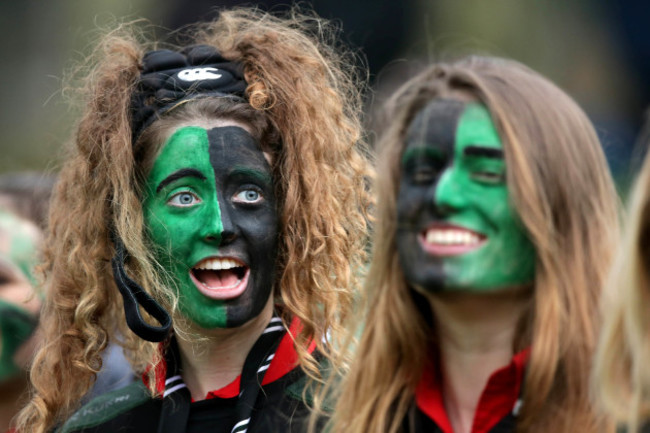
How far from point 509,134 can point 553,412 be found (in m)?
0.72

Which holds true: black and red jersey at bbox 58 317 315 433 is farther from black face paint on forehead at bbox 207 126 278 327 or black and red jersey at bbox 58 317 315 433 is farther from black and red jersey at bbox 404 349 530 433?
black and red jersey at bbox 404 349 530 433

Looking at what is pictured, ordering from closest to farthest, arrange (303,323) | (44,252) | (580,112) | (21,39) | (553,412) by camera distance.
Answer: (553,412)
(580,112)
(303,323)
(44,252)
(21,39)

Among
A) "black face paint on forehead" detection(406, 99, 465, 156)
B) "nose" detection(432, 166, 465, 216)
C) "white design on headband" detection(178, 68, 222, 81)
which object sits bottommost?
"nose" detection(432, 166, 465, 216)

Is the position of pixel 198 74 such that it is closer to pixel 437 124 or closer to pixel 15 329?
pixel 437 124

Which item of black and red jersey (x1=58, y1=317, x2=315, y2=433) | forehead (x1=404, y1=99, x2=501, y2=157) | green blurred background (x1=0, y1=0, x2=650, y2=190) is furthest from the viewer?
green blurred background (x1=0, y1=0, x2=650, y2=190)

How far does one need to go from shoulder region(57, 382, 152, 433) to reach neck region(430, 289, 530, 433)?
4.74ft

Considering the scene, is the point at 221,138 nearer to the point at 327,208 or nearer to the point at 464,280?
the point at 327,208

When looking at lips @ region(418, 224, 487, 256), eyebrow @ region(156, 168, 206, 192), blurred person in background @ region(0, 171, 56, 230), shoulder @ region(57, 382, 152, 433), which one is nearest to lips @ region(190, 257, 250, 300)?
eyebrow @ region(156, 168, 206, 192)

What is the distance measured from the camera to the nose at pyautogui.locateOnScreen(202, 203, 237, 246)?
3.73m

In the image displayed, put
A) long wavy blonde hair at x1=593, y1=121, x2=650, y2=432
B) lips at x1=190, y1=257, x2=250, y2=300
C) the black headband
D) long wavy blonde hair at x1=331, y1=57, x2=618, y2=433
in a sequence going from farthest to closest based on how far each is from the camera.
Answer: the black headband < lips at x1=190, y1=257, x2=250, y2=300 < long wavy blonde hair at x1=331, y1=57, x2=618, y2=433 < long wavy blonde hair at x1=593, y1=121, x2=650, y2=432

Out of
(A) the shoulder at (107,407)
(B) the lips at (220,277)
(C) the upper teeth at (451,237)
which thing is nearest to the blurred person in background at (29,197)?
(A) the shoulder at (107,407)

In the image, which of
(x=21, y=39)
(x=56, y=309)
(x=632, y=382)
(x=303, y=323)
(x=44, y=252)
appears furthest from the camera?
(x=21, y=39)

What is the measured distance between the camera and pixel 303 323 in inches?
152

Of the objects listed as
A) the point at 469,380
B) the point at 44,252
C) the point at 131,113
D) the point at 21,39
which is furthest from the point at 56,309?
the point at 21,39
